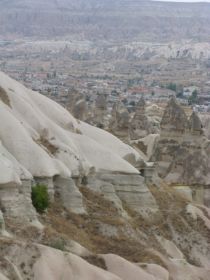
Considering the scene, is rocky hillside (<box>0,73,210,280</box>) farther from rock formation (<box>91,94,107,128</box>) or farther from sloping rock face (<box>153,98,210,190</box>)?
rock formation (<box>91,94,107,128</box>)

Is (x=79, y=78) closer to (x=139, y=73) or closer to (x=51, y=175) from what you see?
(x=139, y=73)

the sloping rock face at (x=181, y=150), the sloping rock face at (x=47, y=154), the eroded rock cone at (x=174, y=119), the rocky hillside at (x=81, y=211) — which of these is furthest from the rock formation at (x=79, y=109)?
the rocky hillside at (x=81, y=211)

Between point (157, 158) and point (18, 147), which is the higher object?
point (18, 147)

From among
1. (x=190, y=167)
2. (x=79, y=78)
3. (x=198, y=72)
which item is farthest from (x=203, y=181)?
(x=198, y=72)

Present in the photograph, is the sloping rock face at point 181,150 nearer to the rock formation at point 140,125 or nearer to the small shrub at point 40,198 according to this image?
the rock formation at point 140,125

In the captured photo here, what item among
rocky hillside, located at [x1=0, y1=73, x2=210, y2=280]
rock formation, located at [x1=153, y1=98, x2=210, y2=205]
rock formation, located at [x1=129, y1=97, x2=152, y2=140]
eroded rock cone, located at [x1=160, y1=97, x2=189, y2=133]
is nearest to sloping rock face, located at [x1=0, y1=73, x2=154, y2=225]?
rocky hillside, located at [x1=0, y1=73, x2=210, y2=280]

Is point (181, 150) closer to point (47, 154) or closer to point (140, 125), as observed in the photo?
point (140, 125)

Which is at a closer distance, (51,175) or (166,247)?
(51,175)
